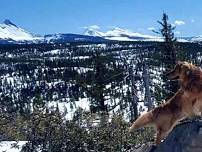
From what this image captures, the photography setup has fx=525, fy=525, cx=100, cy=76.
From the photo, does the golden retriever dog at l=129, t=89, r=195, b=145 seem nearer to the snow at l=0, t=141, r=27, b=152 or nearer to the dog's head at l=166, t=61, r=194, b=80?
the dog's head at l=166, t=61, r=194, b=80

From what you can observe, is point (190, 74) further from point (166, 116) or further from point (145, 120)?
point (145, 120)

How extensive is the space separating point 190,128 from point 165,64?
30.4 m

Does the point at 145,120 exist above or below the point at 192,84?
below

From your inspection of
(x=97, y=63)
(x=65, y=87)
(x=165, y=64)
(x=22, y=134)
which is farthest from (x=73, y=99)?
(x=22, y=134)

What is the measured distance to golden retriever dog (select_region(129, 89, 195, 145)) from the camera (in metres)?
11.3

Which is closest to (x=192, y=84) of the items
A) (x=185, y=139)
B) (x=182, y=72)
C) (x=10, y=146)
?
(x=182, y=72)

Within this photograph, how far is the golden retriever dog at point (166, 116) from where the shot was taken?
1127 centimetres

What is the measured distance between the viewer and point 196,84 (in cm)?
1103

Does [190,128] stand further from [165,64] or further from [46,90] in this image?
[46,90]

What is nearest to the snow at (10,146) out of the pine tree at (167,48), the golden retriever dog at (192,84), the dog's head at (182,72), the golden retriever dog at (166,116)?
the golden retriever dog at (166,116)

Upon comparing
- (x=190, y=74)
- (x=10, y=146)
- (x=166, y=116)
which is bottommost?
(x=10, y=146)

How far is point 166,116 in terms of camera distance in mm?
11406

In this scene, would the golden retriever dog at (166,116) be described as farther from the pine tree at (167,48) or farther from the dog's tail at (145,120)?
the pine tree at (167,48)

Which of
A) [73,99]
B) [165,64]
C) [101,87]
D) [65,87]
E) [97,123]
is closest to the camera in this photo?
[97,123]
